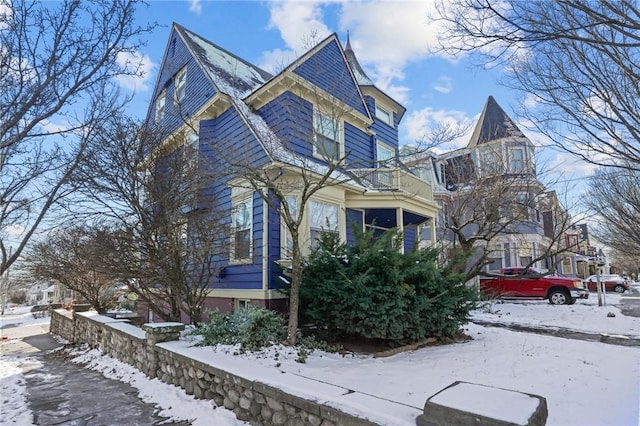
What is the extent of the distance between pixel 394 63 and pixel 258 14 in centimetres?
311

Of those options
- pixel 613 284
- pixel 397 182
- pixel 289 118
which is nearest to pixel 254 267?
pixel 289 118

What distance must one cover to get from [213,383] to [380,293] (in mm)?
2829

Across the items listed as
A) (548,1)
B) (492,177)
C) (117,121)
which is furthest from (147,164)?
(492,177)

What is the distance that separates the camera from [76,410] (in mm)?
4984

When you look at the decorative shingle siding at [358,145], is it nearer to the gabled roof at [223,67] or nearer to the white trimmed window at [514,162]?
the gabled roof at [223,67]

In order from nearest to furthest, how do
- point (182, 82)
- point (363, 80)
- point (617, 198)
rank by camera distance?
point (182, 82) → point (617, 198) → point (363, 80)

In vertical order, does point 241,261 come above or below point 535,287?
above

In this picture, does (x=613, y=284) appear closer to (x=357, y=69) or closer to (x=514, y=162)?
(x=514, y=162)

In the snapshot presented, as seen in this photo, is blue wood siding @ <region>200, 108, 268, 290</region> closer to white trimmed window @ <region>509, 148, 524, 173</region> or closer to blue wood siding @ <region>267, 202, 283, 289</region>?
blue wood siding @ <region>267, 202, 283, 289</region>

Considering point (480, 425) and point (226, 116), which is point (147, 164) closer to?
point (226, 116)

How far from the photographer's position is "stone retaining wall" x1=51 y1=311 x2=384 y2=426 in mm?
3506

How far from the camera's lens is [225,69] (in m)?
12.1

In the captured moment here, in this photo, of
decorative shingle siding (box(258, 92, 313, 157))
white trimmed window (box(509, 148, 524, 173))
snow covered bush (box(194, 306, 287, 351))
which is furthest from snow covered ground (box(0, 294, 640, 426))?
white trimmed window (box(509, 148, 524, 173))

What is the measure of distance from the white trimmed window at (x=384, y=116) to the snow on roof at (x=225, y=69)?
14.9 ft
